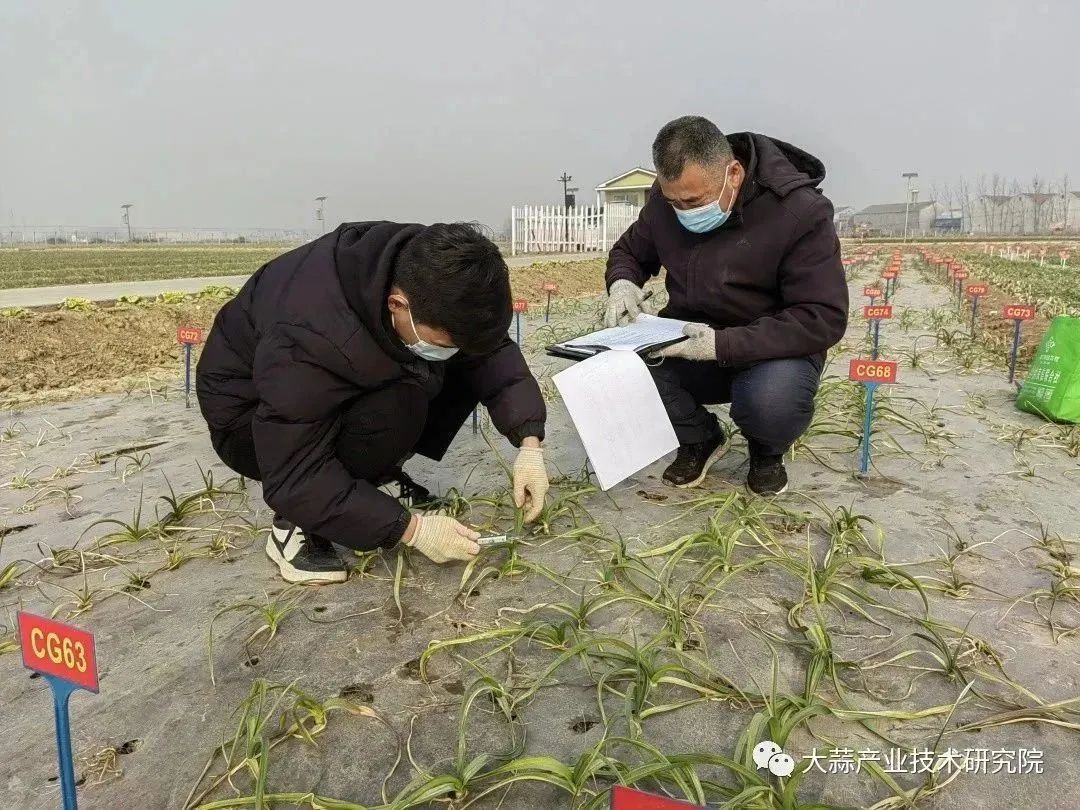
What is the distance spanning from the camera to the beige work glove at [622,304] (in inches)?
114

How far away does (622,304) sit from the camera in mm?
2895

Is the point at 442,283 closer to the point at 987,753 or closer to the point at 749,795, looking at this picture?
the point at 749,795

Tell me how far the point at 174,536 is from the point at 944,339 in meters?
5.10

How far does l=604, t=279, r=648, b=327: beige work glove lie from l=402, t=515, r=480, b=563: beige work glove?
4.21 ft

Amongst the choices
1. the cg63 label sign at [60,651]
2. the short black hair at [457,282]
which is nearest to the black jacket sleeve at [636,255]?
the short black hair at [457,282]

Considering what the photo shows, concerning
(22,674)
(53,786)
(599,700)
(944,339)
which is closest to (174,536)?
(22,674)

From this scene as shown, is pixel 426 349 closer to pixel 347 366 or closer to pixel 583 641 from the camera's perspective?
pixel 347 366

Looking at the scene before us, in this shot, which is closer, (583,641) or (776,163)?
(583,641)

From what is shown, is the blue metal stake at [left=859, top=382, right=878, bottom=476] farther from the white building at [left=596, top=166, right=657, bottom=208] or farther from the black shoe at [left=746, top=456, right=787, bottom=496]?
the white building at [left=596, top=166, right=657, bottom=208]

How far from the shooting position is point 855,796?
1215mm

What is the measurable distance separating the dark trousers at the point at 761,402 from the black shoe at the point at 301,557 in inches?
52.6

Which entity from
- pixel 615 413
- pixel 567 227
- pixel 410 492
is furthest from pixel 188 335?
pixel 567 227

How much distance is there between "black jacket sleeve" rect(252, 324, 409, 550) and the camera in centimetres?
172

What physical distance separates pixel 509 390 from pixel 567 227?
26029mm
